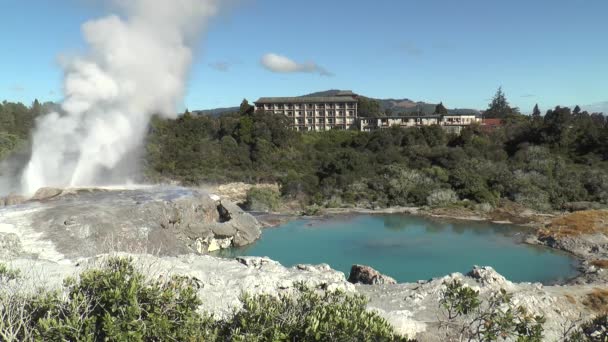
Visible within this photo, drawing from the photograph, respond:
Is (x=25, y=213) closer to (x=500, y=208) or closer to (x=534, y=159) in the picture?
(x=500, y=208)

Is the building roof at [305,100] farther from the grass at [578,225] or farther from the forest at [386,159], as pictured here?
the grass at [578,225]

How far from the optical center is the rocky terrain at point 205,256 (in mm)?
12719

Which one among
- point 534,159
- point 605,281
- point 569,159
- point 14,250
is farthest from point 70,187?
point 569,159

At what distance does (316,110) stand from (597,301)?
56.4 meters

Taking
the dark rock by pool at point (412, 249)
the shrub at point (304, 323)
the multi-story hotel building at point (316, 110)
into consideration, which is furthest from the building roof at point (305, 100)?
the shrub at point (304, 323)

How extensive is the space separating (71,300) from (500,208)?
100 ft

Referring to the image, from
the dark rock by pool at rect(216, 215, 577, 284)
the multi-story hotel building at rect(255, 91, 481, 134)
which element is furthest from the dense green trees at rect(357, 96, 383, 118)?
the dark rock by pool at rect(216, 215, 577, 284)

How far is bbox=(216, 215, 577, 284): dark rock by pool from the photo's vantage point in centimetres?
1942

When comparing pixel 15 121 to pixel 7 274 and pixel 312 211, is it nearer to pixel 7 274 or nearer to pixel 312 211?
pixel 312 211

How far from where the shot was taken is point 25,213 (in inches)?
703

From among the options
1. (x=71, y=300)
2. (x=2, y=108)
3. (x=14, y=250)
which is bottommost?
(x=14, y=250)

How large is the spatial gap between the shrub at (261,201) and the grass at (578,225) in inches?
646

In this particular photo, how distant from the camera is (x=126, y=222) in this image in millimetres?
18922

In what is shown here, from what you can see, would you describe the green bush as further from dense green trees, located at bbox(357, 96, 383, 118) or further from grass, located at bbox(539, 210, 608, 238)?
dense green trees, located at bbox(357, 96, 383, 118)
